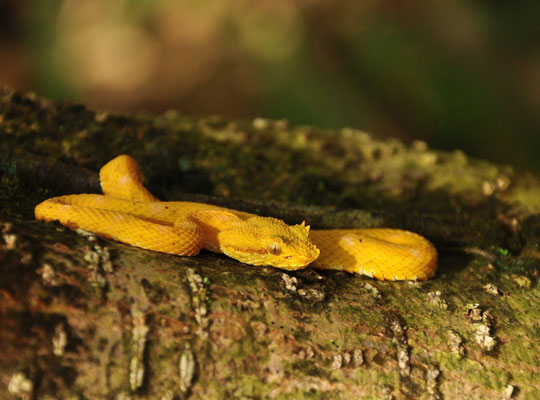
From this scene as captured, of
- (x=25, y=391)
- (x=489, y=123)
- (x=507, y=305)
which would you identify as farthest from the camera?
(x=489, y=123)

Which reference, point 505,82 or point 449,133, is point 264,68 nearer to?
point 449,133

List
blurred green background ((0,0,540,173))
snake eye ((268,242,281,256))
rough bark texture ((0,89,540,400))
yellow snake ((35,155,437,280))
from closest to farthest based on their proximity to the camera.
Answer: rough bark texture ((0,89,540,400))
yellow snake ((35,155,437,280))
snake eye ((268,242,281,256))
blurred green background ((0,0,540,173))

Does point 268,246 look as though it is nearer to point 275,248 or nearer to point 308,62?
point 275,248

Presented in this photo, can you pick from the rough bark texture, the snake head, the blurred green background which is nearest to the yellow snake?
the snake head

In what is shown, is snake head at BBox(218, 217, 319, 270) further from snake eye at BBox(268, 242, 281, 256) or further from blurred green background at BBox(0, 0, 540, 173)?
blurred green background at BBox(0, 0, 540, 173)

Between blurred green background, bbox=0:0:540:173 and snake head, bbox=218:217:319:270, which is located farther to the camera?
blurred green background, bbox=0:0:540:173

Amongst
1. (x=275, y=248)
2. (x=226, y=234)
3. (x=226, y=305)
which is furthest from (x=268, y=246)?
(x=226, y=305)

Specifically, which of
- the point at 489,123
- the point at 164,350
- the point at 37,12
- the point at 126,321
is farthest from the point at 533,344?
the point at 37,12
